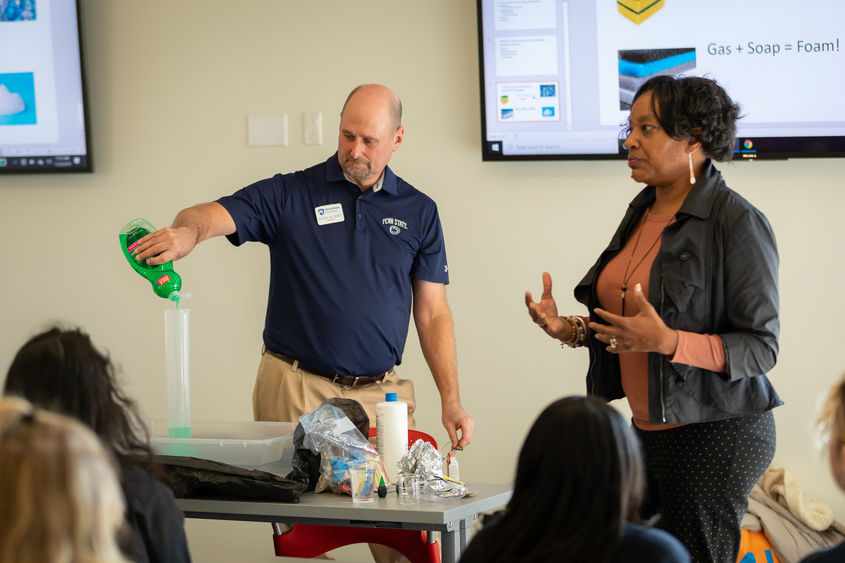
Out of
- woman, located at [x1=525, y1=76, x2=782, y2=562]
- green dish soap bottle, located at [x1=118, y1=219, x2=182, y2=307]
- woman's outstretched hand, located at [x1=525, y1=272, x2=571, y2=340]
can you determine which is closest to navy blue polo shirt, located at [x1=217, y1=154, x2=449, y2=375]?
green dish soap bottle, located at [x1=118, y1=219, x2=182, y2=307]

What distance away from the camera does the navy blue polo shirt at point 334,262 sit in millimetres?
2785

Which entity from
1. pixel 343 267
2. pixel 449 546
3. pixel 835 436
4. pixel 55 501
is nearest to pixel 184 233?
pixel 343 267

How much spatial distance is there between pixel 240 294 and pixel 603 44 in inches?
73.5

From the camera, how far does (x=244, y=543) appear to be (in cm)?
396

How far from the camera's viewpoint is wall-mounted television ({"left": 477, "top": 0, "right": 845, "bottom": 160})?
138 inches

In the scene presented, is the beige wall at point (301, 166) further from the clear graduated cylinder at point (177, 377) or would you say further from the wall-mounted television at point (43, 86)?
the clear graduated cylinder at point (177, 377)

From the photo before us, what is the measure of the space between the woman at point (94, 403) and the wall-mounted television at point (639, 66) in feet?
7.94

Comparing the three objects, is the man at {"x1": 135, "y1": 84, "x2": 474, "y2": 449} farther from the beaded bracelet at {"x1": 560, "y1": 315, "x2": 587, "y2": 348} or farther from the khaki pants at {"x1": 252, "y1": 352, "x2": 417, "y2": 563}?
the beaded bracelet at {"x1": 560, "y1": 315, "x2": 587, "y2": 348}

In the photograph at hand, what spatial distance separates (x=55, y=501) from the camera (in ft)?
3.11

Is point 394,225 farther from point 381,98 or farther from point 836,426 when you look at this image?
point 836,426

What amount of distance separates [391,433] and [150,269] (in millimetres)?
789

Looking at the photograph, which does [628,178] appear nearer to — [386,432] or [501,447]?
[501,447]

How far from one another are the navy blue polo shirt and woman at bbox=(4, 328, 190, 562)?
123 centimetres

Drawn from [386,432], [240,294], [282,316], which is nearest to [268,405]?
[282,316]
